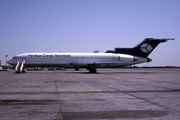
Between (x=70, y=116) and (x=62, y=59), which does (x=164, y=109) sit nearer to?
(x=70, y=116)

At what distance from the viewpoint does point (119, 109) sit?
21.9 feet

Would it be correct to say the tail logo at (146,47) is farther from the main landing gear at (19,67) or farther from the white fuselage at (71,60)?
the main landing gear at (19,67)

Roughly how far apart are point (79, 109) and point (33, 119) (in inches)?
70.4

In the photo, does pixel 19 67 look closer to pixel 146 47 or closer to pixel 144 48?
pixel 144 48

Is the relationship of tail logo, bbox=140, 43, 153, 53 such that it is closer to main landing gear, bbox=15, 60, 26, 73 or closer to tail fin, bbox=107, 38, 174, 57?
tail fin, bbox=107, 38, 174, 57

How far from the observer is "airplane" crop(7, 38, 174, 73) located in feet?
133

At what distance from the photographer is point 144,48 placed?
4600cm

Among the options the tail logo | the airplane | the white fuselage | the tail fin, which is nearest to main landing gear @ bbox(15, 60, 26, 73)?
the airplane

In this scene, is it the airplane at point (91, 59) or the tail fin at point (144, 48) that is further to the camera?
the tail fin at point (144, 48)

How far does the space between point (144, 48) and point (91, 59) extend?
46.0 ft

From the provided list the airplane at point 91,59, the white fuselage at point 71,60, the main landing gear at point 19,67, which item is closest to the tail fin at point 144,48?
the airplane at point 91,59

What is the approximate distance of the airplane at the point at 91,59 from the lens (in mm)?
40406

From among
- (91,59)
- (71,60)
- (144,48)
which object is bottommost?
(71,60)

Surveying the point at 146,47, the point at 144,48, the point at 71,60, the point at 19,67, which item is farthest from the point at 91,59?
the point at 19,67
